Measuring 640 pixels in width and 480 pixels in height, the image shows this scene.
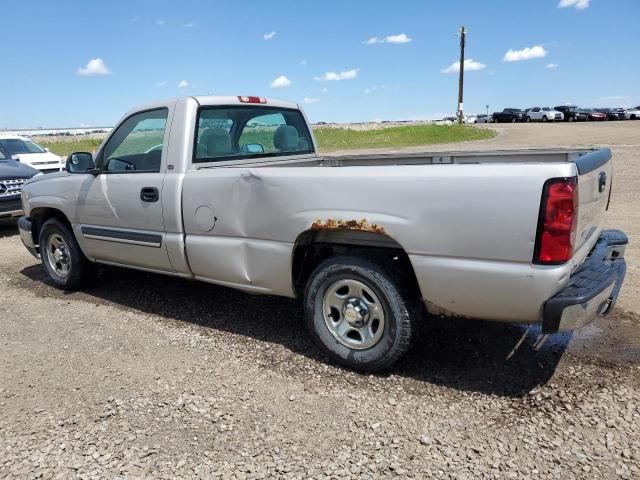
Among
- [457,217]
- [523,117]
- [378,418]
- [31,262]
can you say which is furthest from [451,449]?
[523,117]

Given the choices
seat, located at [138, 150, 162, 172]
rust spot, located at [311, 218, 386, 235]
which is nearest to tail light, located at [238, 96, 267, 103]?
seat, located at [138, 150, 162, 172]

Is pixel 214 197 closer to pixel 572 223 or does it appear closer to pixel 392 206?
pixel 392 206

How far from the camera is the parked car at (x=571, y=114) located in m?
51.6

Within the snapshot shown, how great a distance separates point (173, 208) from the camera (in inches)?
165

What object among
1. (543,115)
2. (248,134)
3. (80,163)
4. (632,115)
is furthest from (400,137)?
(80,163)

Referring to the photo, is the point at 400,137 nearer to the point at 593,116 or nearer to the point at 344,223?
the point at 593,116

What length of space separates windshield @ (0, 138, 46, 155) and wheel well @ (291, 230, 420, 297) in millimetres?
11779

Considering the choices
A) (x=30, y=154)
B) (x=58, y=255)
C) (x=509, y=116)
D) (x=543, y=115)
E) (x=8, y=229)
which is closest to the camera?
(x=58, y=255)

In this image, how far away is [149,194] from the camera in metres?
4.37

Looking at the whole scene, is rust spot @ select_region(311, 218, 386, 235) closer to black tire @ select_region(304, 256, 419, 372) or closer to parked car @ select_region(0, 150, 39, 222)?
black tire @ select_region(304, 256, 419, 372)

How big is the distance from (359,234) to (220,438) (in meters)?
1.48

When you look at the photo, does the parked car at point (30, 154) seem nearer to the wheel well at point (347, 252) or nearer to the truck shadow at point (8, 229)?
the truck shadow at point (8, 229)

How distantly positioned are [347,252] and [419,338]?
3.30ft

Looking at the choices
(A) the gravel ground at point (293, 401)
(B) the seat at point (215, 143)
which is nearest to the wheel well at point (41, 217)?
(A) the gravel ground at point (293, 401)
